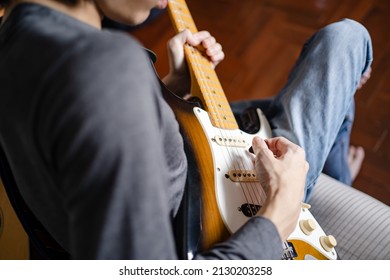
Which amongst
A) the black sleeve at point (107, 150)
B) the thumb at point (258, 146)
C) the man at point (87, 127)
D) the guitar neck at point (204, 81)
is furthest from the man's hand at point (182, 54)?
the black sleeve at point (107, 150)

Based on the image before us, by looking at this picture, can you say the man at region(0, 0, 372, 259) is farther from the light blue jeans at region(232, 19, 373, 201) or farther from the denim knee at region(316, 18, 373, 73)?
the denim knee at region(316, 18, 373, 73)

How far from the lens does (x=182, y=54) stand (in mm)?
829

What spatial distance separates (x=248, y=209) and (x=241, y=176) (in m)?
0.06

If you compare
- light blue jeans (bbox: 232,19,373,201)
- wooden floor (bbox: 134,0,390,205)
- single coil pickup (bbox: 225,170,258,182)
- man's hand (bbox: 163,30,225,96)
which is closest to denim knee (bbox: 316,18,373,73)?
light blue jeans (bbox: 232,19,373,201)

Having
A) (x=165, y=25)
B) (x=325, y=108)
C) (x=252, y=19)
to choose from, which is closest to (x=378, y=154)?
(x=325, y=108)

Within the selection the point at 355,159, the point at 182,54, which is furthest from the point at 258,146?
the point at 355,159

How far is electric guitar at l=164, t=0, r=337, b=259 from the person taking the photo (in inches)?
21.8

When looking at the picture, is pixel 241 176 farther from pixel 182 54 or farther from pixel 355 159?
pixel 355 159

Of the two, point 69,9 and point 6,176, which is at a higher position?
point 69,9

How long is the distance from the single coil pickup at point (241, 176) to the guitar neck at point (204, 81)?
0.12 metres

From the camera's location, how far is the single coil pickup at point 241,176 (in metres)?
0.63

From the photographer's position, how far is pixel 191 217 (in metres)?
0.54

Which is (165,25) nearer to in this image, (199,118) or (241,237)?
(199,118)
